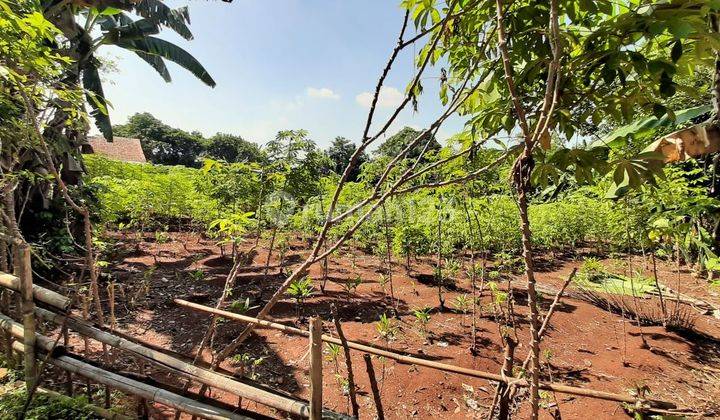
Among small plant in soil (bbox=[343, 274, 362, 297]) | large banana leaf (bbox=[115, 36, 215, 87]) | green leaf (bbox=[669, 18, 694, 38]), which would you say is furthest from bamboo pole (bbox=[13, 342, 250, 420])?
large banana leaf (bbox=[115, 36, 215, 87])

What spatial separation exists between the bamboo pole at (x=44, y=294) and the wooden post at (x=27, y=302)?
0.04 metres

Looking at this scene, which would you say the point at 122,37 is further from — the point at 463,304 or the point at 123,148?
the point at 123,148

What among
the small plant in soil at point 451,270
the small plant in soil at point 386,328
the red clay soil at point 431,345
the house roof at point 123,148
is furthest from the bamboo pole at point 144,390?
the house roof at point 123,148

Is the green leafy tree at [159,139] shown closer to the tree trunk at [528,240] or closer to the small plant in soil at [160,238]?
the small plant in soil at [160,238]

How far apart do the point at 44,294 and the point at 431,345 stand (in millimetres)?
4015

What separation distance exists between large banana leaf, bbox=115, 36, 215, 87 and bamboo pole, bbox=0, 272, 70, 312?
8.68 metres

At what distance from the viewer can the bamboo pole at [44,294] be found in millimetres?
2277

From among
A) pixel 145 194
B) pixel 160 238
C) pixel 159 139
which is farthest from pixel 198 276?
pixel 159 139

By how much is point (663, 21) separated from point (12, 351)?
5.09 meters

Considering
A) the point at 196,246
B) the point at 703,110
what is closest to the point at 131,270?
the point at 196,246

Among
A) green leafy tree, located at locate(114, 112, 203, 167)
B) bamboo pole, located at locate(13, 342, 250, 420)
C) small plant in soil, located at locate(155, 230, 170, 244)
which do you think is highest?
green leafy tree, located at locate(114, 112, 203, 167)

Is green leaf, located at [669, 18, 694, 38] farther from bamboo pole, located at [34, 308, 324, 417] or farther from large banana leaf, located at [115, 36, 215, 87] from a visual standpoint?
large banana leaf, located at [115, 36, 215, 87]

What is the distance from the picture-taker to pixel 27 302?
237 centimetres

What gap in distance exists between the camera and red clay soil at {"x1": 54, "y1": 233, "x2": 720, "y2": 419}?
3.48 m
